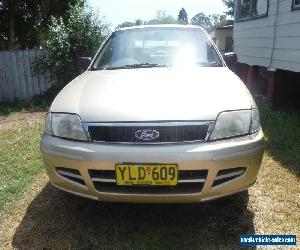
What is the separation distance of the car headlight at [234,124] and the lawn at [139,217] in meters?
0.80

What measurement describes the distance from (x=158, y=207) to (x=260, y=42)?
6.55 m

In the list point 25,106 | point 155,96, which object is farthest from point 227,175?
point 25,106

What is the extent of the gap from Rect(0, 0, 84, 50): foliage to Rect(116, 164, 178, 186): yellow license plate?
13100 millimetres

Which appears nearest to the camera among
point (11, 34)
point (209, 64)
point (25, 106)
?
point (209, 64)

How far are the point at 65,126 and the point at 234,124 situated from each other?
1.26 meters

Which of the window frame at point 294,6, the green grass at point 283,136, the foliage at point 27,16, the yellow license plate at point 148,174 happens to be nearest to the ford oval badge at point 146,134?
the yellow license plate at point 148,174

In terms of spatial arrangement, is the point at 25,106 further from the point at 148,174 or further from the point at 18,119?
the point at 148,174

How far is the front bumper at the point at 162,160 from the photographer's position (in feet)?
8.60

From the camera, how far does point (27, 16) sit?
16.0m

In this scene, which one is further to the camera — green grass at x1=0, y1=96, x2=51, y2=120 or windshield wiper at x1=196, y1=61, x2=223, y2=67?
green grass at x1=0, y1=96, x2=51, y2=120

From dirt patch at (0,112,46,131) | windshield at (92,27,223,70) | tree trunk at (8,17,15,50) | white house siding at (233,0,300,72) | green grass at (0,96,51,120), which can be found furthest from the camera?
tree trunk at (8,17,15,50)

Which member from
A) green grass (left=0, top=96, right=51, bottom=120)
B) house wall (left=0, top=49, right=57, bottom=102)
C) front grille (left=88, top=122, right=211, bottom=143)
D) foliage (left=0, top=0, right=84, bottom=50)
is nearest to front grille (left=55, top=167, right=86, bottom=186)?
front grille (left=88, top=122, right=211, bottom=143)

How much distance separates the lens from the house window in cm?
874

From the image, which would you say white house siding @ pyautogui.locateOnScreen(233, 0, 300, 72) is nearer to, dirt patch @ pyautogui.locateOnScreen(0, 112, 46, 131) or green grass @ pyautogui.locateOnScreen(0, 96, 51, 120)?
dirt patch @ pyautogui.locateOnScreen(0, 112, 46, 131)
